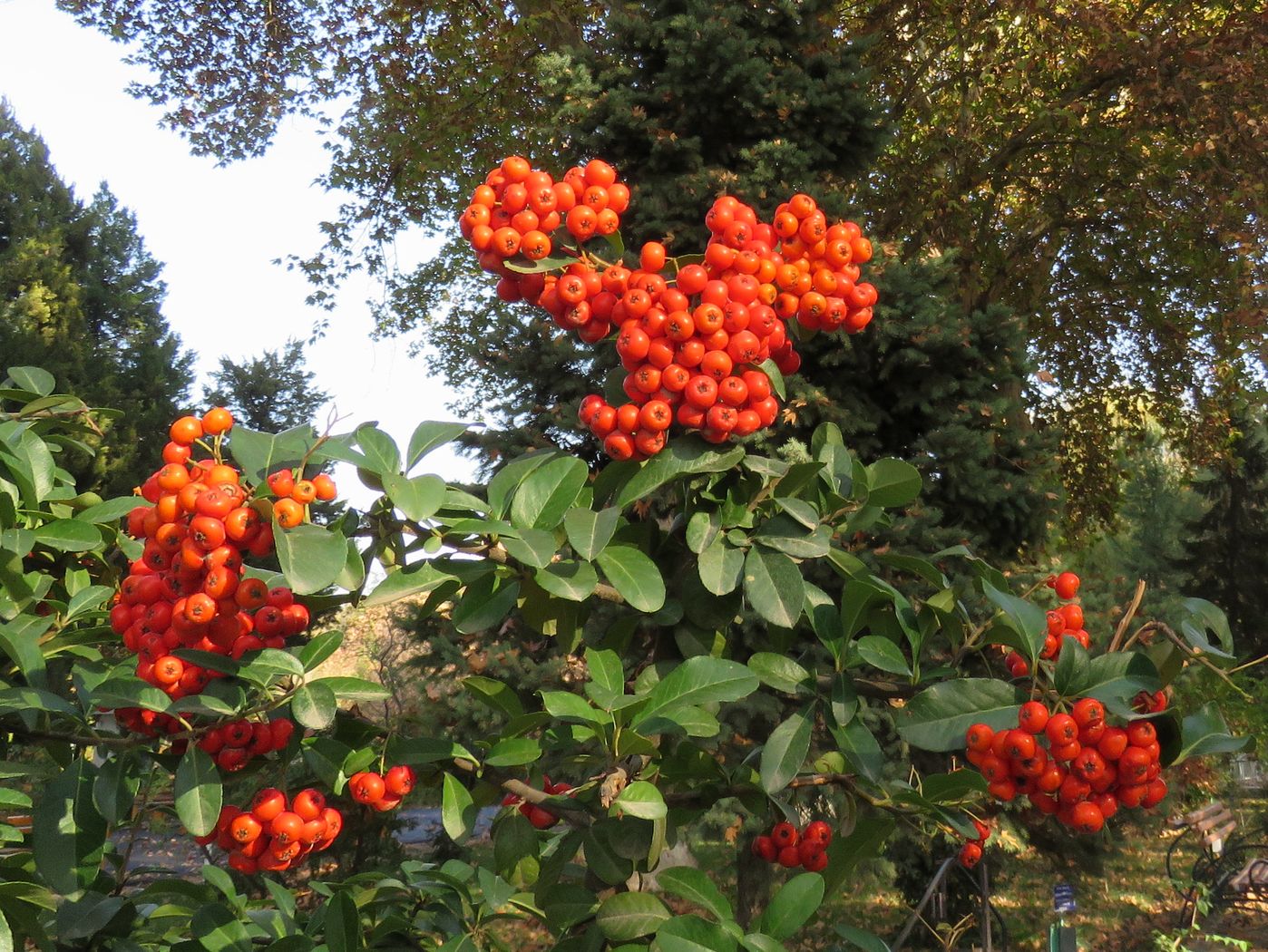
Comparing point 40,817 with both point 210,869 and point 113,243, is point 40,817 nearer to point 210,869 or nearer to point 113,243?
point 210,869

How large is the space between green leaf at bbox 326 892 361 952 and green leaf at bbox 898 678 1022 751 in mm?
800

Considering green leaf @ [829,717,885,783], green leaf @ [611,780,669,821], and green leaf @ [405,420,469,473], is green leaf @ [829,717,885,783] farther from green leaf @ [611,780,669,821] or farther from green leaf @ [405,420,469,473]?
green leaf @ [405,420,469,473]

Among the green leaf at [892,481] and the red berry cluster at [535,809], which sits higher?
the green leaf at [892,481]

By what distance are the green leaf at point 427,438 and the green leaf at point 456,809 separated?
47cm

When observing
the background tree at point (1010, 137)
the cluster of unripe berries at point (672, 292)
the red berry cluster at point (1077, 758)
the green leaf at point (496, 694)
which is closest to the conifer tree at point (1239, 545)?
the background tree at point (1010, 137)

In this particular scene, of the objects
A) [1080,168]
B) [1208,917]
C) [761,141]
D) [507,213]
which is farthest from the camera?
[1080,168]

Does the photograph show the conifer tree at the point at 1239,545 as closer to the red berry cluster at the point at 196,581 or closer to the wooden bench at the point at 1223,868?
the wooden bench at the point at 1223,868

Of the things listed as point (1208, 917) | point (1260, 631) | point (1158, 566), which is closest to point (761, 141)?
point (1208, 917)

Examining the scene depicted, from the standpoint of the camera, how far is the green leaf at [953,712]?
4.19 ft

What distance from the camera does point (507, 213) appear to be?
53.7 inches

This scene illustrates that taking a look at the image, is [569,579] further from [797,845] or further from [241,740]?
[797,845]

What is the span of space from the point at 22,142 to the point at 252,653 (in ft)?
54.0

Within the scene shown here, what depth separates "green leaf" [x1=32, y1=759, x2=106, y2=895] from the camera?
3.93ft

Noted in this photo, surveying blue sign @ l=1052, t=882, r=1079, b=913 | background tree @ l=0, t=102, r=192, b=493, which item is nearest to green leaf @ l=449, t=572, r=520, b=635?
blue sign @ l=1052, t=882, r=1079, b=913
